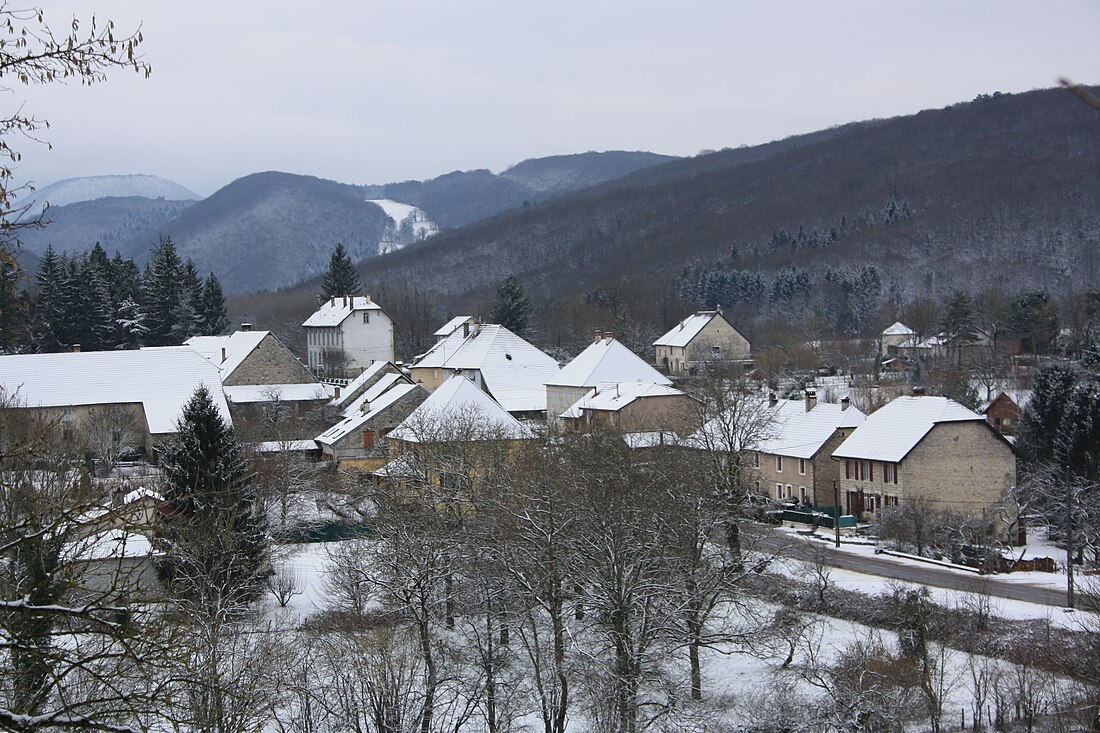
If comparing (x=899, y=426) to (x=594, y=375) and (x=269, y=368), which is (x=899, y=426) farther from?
(x=269, y=368)

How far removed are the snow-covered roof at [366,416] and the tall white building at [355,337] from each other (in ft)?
115

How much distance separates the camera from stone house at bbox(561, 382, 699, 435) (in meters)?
51.8

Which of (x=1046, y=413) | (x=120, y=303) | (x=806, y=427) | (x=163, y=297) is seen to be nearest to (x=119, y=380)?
(x=120, y=303)

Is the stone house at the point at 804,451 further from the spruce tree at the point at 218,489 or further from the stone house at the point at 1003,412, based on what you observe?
the spruce tree at the point at 218,489

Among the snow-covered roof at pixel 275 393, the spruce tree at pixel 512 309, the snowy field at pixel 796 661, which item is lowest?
the snowy field at pixel 796 661

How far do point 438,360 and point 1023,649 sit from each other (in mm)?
51701

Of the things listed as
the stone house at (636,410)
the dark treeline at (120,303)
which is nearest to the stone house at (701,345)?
the stone house at (636,410)

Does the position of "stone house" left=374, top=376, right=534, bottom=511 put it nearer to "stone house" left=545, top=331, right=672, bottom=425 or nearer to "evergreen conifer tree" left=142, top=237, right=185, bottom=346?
"stone house" left=545, top=331, right=672, bottom=425

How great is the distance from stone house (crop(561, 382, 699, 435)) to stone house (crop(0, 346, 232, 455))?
1723cm

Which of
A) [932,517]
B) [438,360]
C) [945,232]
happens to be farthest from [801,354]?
[945,232]

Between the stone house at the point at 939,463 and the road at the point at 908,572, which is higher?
the stone house at the point at 939,463

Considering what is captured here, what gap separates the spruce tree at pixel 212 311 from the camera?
8912cm

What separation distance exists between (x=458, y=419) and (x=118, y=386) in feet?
66.4

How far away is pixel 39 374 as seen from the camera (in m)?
52.6
